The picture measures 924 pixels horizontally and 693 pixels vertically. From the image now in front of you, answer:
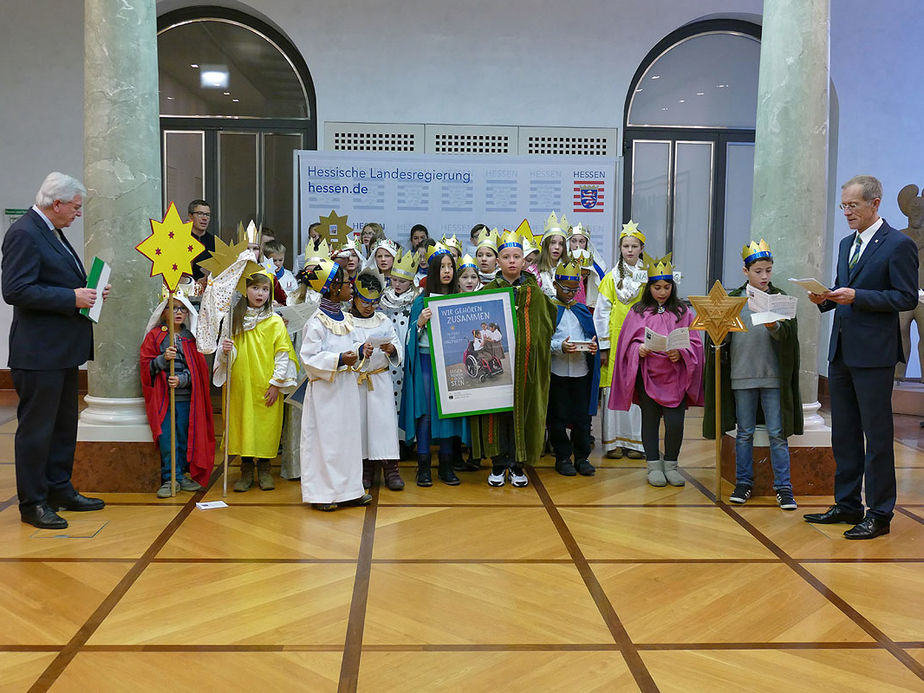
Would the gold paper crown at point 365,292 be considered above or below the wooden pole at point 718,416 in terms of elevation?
above

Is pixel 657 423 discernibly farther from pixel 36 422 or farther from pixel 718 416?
pixel 36 422

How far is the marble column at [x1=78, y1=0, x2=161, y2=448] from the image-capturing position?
518 centimetres

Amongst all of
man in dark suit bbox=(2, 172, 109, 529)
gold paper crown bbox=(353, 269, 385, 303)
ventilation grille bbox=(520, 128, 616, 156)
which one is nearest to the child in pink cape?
gold paper crown bbox=(353, 269, 385, 303)

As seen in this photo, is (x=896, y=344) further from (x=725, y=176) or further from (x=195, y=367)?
(x=725, y=176)

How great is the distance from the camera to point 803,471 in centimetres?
537

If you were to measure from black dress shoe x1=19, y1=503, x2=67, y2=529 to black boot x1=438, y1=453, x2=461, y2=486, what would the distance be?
2235 mm

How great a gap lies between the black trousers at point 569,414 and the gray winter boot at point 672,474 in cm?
56

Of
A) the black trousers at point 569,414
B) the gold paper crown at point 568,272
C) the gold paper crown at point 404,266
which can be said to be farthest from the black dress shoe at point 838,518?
the gold paper crown at point 404,266

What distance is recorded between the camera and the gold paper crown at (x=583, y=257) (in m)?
6.80

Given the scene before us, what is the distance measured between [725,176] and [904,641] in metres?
7.27

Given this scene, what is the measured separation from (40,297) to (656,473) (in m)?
3.74

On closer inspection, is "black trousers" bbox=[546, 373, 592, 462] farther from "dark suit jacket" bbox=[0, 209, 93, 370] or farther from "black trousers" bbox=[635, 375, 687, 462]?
"dark suit jacket" bbox=[0, 209, 93, 370]

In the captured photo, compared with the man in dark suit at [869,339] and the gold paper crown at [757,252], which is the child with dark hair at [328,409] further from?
the man in dark suit at [869,339]

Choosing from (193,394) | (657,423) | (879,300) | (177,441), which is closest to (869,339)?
(879,300)
